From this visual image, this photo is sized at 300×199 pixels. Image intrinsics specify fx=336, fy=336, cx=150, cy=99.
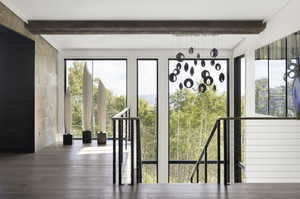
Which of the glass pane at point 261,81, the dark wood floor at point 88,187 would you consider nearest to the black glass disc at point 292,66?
the glass pane at point 261,81

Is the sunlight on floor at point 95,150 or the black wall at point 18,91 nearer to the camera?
the black wall at point 18,91

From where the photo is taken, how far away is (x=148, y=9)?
16.9 feet

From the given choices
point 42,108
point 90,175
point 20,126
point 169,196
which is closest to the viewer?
point 169,196

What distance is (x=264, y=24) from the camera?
5.85 m

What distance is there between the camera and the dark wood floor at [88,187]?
3.57m

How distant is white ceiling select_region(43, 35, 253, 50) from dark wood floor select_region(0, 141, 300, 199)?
2.88m

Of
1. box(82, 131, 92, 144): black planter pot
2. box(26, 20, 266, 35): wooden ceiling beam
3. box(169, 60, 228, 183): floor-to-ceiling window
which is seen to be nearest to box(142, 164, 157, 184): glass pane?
box(169, 60, 228, 183): floor-to-ceiling window

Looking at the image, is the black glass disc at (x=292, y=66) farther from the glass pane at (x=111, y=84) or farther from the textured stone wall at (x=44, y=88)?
the glass pane at (x=111, y=84)

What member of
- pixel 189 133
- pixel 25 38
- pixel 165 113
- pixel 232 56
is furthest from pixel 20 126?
pixel 232 56

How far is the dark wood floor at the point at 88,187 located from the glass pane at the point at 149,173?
328cm

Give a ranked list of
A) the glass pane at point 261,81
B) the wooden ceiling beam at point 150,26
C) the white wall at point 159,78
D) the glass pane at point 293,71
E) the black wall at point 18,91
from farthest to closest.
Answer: the white wall at point 159,78, the black wall at point 18,91, the glass pane at point 261,81, the wooden ceiling beam at point 150,26, the glass pane at point 293,71

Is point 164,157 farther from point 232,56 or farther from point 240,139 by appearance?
point 232,56

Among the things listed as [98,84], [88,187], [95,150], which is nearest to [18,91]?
[95,150]

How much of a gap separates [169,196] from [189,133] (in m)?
5.08
